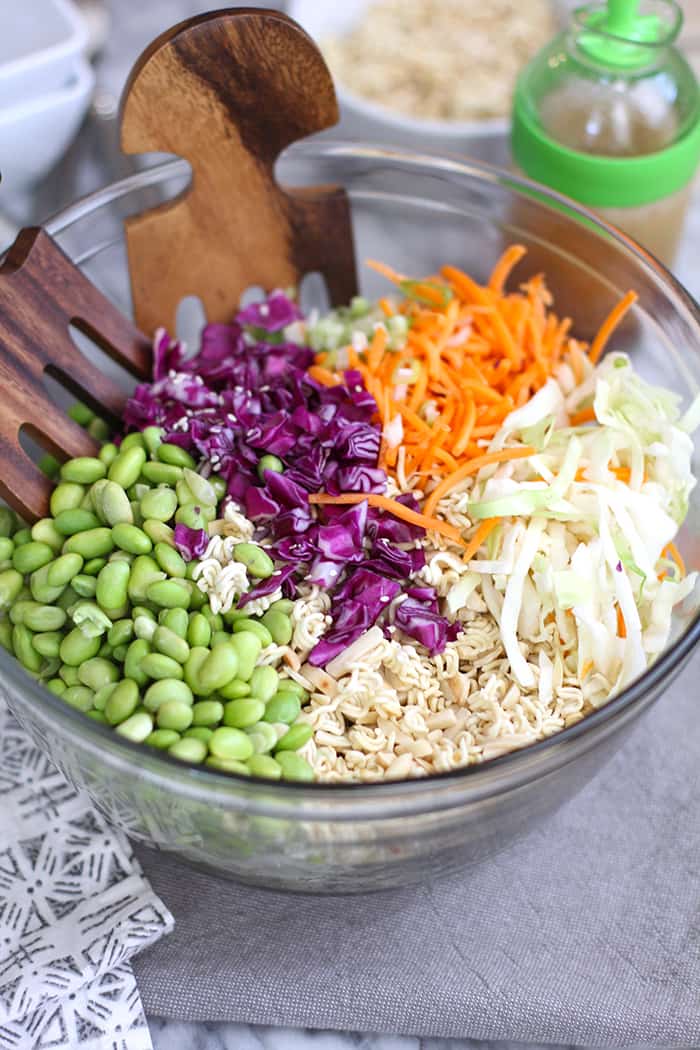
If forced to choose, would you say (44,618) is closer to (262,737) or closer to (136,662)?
(136,662)

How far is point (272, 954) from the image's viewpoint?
136 centimetres

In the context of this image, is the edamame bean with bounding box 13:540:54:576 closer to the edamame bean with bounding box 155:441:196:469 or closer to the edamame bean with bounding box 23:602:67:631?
the edamame bean with bounding box 23:602:67:631

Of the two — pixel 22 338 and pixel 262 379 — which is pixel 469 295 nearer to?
pixel 262 379

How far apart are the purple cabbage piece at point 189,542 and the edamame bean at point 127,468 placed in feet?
0.39

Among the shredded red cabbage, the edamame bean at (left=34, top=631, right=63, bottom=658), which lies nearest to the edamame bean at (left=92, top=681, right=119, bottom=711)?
the edamame bean at (left=34, top=631, right=63, bottom=658)

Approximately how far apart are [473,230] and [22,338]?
95 cm

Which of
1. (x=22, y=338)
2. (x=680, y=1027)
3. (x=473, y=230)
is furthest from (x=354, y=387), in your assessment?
(x=680, y=1027)

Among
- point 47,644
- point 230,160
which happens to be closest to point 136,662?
point 47,644

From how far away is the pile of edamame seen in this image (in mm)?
1261

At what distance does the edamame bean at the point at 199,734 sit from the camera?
124 centimetres

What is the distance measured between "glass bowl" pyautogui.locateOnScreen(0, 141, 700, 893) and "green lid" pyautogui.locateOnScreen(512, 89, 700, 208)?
155 mm

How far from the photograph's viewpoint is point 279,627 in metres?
1.39

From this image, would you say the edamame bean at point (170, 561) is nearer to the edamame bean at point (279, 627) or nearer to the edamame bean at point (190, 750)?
the edamame bean at point (279, 627)

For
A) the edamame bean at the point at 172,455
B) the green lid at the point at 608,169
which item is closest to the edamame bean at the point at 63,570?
the edamame bean at the point at 172,455
